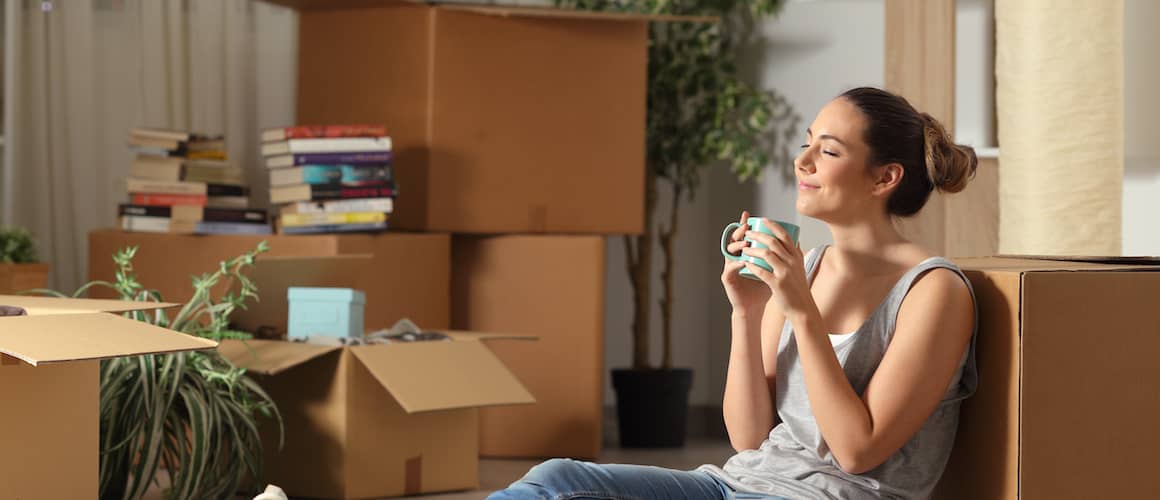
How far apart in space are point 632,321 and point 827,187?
2.57 m

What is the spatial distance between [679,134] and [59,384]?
82.2 inches

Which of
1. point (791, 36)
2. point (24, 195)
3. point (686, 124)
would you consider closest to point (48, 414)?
point (24, 195)

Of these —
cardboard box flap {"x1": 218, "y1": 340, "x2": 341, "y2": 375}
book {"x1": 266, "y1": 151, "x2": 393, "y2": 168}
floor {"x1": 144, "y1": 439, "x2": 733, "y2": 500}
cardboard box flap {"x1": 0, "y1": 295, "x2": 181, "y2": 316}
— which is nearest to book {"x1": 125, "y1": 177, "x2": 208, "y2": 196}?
book {"x1": 266, "y1": 151, "x2": 393, "y2": 168}

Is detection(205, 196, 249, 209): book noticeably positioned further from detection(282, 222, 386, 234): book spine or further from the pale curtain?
the pale curtain

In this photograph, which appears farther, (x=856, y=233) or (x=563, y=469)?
(x=856, y=233)

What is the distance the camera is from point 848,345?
136 cm

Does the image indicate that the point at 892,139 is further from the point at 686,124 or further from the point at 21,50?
the point at 21,50

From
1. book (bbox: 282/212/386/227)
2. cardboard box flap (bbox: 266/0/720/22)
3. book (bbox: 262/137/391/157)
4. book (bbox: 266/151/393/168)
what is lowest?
book (bbox: 282/212/386/227)

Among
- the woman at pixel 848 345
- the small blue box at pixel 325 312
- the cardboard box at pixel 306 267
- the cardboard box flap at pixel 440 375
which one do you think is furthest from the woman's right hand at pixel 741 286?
the cardboard box at pixel 306 267

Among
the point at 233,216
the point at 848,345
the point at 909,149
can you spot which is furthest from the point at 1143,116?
the point at 233,216

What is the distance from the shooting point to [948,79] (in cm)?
248

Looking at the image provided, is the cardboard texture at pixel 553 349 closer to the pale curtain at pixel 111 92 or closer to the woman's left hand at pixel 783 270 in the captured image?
the pale curtain at pixel 111 92

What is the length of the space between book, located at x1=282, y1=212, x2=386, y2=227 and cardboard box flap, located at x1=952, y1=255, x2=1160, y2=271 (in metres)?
1.83

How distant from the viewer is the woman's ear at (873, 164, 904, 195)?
1397mm
